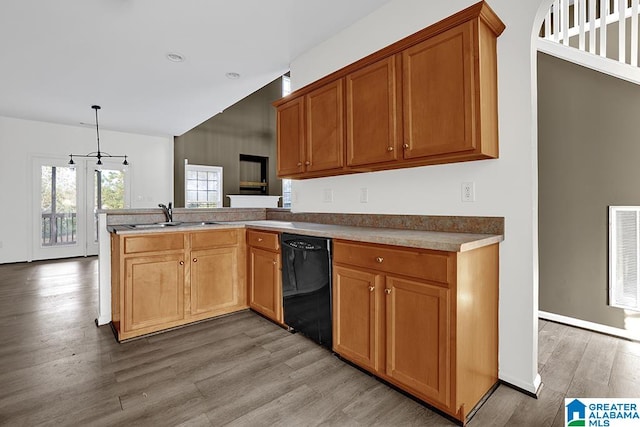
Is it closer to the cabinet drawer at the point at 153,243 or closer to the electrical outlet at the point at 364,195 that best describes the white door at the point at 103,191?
the cabinet drawer at the point at 153,243

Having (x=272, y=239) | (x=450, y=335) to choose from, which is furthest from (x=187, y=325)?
(x=450, y=335)

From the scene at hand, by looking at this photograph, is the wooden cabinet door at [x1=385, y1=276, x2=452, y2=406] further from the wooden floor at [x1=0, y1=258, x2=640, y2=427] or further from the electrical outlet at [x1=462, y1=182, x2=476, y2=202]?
the electrical outlet at [x1=462, y1=182, x2=476, y2=202]

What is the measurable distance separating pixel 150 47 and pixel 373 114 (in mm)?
2657

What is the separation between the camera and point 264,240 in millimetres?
2852

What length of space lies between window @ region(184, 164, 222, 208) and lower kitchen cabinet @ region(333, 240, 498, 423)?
22.1ft

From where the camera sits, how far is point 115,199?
698 centimetres

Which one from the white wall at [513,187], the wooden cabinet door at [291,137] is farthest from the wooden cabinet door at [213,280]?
the white wall at [513,187]

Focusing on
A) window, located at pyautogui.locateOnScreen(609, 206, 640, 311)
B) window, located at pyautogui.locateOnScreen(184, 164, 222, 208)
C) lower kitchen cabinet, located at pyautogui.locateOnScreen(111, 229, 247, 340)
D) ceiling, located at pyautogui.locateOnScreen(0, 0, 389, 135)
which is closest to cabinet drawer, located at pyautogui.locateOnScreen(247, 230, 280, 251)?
lower kitchen cabinet, located at pyautogui.locateOnScreen(111, 229, 247, 340)

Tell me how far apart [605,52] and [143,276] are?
4.38 meters

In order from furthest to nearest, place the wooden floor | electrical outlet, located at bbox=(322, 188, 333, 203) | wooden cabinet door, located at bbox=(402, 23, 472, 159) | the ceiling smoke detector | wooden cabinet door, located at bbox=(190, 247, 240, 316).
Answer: the ceiling smoke detector → electrical outlet, located at bbox=(322, 188, 333, 203) → wooden cabinet door, located at bbox=(190, 247, 240, 316) → wooden cabinet door, located at bbox=(402, 23, 472, 159) → the wooden floor

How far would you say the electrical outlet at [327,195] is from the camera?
3.05 m

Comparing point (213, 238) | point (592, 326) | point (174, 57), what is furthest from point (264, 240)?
point (592, 326)

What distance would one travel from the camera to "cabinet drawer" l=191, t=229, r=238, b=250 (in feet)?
9.24

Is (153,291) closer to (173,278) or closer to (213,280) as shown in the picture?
(173,278)
